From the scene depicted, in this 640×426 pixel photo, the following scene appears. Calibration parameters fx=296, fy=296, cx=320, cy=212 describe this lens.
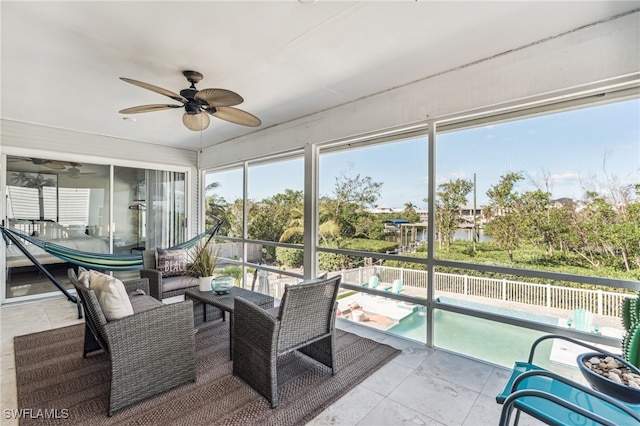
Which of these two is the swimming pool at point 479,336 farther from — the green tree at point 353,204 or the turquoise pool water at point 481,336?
the green tree at point 353,204

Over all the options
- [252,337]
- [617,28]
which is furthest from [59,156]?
[617,28]

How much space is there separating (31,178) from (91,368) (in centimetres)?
355

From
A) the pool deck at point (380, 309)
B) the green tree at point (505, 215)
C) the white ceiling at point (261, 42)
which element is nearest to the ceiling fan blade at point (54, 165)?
the white ceiling at point (261, 42)

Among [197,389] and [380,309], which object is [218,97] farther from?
[380,309]

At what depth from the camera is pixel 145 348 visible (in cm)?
202

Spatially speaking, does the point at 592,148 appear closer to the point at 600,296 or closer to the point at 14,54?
the point at 600,296

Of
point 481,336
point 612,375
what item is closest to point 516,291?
point 481,336

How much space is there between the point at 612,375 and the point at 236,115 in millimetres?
3152

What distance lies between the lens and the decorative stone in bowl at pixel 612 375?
1.42 m

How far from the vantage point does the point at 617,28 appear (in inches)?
78.4

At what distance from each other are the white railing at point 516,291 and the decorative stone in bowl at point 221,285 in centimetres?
165

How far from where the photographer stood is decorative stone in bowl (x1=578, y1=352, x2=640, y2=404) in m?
1.42

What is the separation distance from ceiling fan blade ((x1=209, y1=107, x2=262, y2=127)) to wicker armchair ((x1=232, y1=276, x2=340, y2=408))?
5.37 ft

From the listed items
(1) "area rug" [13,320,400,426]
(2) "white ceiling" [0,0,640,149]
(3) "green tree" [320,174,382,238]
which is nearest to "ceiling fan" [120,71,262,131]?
(2) "white ceiling" [0,0,640,149]
